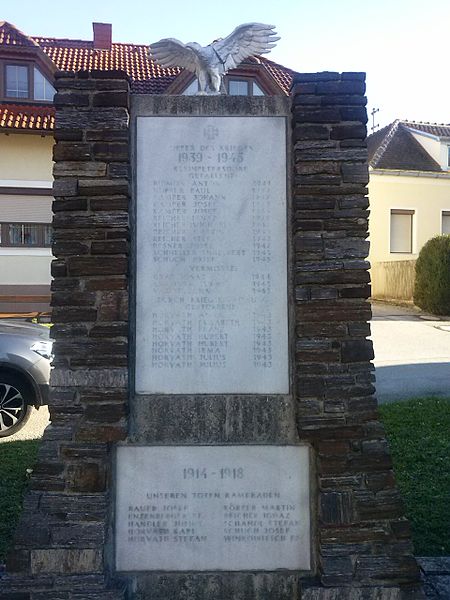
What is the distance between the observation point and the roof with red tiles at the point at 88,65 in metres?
15.1

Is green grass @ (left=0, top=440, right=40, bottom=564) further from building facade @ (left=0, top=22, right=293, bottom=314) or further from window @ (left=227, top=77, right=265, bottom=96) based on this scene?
window @ (left=227, top=77, right=265, bottom=96)

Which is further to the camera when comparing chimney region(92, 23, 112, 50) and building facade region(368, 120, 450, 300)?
building facade region(368, 120, 450, 300)

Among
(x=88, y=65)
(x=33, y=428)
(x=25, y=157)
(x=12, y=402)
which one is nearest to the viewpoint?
(x=12, y=402)

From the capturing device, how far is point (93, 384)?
314 centimetres

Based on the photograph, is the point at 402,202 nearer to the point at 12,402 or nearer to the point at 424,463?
the point at 424,463

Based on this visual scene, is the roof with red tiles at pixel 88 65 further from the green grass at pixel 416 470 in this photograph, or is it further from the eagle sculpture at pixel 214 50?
the eagle sculpture at pixel 214 50

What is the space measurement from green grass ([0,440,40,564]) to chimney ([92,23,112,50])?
15.6m

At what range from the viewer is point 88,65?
56.7ft

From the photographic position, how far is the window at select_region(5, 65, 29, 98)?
51.5ft

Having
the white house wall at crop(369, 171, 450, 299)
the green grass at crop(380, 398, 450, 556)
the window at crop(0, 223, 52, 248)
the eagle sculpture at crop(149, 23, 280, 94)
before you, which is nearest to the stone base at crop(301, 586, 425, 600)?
the green grass at crop(380, 398, 450, 556)

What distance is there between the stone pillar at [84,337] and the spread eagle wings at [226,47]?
31.1 inches

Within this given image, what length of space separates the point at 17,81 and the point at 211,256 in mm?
14671

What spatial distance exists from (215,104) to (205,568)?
255 centimetres

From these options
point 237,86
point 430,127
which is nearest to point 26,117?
point 237,86
